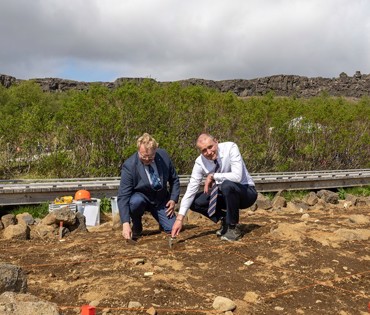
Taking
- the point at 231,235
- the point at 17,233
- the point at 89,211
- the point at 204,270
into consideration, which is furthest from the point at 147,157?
the point at 89,211

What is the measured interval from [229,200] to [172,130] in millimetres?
8123

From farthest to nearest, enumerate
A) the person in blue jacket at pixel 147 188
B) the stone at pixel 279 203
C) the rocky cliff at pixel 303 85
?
the rocky cliff at pixel 303 85
the stone at pixel 279 203
the person in blue jacket at pixel 147 188

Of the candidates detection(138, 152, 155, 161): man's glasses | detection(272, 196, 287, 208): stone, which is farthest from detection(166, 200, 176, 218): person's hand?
detection(272, 196, 287, 208): stone

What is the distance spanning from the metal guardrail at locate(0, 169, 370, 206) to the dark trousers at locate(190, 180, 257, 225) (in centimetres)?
409

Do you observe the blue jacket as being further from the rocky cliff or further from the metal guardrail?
the rocky cliff

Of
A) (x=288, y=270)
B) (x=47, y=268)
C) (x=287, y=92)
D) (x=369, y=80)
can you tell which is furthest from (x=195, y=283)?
(x=369, y=80)

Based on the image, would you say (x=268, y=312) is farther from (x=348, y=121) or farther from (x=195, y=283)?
(x=348, y=121)

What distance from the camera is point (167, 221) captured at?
5.72m

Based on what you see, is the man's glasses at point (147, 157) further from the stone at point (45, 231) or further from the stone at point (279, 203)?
the stone at point (279, 203)

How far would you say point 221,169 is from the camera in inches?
211

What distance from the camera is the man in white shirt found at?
→ 5.19 meters

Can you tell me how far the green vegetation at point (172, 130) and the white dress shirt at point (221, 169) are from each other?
246 inches

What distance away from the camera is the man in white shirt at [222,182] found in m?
5.19

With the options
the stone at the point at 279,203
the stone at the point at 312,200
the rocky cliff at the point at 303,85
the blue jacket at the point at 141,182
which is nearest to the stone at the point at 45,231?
the blue jacket at the point at 141,182
